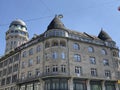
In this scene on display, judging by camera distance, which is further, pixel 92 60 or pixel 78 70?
pixel 92 60

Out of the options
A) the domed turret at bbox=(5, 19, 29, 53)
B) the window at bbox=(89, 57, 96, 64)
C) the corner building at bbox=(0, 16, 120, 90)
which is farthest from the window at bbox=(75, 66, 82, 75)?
the domed turret at bbox=(5, 19, 29, 53)

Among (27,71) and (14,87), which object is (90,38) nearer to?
(27,71)

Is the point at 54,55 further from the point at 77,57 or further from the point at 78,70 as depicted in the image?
the point at 78,70

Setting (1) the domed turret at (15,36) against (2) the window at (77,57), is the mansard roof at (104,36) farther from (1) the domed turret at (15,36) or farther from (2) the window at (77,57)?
(1) the domed turret at (15,36)

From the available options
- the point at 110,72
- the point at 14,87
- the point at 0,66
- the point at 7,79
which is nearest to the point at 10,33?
the point at 0,66

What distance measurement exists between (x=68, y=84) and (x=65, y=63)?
13.4ft

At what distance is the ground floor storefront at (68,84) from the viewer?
36.0 m

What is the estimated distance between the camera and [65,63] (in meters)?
38.0

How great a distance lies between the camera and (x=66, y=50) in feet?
129

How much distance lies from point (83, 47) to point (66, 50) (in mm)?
4700

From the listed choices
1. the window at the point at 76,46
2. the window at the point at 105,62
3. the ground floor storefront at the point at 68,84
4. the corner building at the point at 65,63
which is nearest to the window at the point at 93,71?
the corner building at the point at 65,63

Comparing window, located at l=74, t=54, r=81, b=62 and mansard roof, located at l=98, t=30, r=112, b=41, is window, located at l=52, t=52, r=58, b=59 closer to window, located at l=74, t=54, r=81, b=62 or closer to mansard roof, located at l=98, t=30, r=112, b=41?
window, located at l=74, t=54, r=81, b=62

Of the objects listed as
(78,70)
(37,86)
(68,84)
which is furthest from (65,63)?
(37,86)

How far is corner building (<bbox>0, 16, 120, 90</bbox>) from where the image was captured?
37281mm
